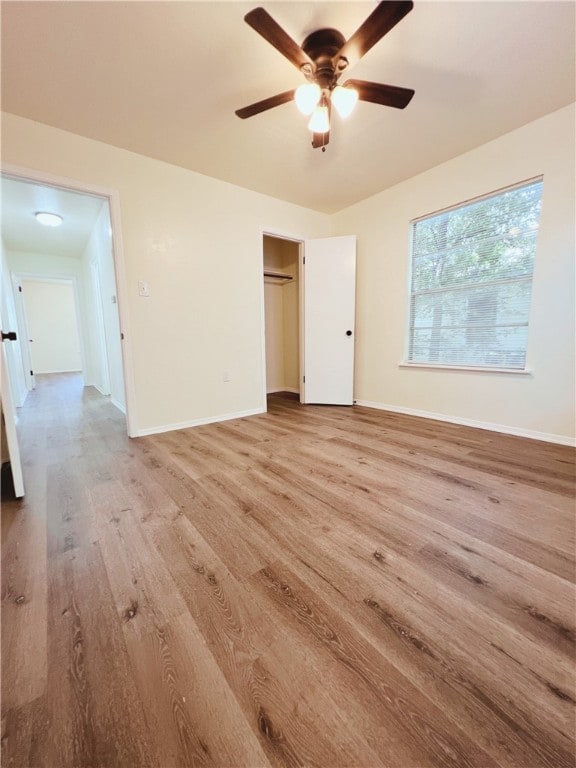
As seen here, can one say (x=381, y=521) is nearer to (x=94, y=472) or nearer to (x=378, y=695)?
(x=378, y=695)

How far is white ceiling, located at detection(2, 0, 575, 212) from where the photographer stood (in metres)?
1.49

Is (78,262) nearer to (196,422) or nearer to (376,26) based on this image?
(196,422)

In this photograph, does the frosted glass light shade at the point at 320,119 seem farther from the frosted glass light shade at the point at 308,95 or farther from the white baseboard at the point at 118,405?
the white baseboard at the point at 118,405

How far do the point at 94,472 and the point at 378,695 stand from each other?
2.04 meters

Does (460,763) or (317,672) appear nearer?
(460,763)

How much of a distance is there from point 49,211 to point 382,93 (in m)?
4.12

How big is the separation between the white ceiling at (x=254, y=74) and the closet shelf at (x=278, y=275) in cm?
177

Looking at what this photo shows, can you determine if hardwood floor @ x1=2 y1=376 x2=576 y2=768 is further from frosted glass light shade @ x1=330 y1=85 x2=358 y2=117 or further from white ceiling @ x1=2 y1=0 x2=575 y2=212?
white ceiling @ x1=2 y1=0 x2=575 y2=212

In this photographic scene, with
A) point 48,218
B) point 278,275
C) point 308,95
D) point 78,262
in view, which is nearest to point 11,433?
point 308,95

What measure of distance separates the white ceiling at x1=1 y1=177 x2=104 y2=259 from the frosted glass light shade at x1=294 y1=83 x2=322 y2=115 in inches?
73.8

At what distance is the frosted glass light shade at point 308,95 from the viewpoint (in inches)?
62.6

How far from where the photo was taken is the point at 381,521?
1.44m

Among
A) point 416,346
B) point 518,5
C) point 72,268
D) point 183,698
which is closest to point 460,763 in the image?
point 183,698

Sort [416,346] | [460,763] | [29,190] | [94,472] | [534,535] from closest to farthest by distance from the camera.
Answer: [460,763] → [534,535] → [94,472] → [29,190] → [416,346]
